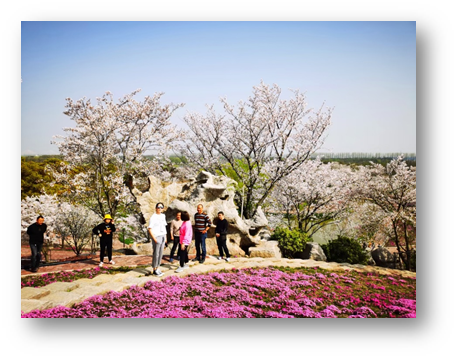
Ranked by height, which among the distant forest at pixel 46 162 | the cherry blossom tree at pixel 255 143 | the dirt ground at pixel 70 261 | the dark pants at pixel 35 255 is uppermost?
the cherry blossom tree at pixel 255 143

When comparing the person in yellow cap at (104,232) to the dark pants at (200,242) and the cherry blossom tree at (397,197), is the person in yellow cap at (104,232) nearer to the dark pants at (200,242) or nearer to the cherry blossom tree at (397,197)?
the dark pants at (200,242)

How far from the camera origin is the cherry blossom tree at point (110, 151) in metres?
7.52

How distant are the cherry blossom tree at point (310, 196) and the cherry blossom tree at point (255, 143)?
0.42 m

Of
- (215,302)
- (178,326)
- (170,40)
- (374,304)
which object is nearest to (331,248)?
(374,304)

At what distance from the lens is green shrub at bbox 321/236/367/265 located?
6.05 metres

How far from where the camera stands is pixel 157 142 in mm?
9336

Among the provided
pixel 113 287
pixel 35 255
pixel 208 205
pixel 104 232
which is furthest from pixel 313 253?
pixel 35 255

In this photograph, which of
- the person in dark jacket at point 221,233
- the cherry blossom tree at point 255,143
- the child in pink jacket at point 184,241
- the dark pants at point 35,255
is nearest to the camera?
the dark pants at point 35,255

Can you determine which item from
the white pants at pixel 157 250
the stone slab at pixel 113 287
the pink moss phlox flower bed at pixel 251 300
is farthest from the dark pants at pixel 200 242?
the stone slab at pixel 113 287

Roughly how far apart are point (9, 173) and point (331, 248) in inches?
254

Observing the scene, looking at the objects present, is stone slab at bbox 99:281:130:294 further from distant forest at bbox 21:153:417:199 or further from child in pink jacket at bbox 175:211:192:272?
distant forest at bbox 21:153:417:199

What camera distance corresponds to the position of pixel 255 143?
9.72 metres

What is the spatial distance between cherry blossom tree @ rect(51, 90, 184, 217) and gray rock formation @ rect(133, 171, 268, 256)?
1.53 meters

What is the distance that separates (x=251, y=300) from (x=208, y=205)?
267 centimetres
